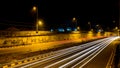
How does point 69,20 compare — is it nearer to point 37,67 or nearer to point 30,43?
point 30,43

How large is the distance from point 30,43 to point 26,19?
34.6 m

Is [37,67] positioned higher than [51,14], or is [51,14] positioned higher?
[51,14]

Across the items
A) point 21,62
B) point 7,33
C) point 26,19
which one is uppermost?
point 26,19

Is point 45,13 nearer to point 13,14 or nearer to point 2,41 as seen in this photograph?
point 13,14

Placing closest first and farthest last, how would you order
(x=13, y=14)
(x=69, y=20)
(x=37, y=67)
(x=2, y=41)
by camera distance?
(x=37, y=67)
(x=2, y=41)
(x=13, y=14)
(x=69, y=20)

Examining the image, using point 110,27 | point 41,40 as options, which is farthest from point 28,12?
point 110,27

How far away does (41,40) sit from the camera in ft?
160

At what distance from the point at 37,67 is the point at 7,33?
2520cm

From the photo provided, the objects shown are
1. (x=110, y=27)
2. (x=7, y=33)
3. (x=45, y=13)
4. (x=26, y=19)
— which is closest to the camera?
(x=7, y=33)

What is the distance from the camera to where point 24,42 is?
4228 cm

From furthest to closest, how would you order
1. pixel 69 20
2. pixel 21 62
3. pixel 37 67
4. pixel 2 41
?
pixel 69 20 < pixel 2 41 < pixel 21 62 < pixel 37 67

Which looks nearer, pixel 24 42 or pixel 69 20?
pixel 24 42

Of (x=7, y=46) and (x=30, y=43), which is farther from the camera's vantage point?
(x=30, y=43)

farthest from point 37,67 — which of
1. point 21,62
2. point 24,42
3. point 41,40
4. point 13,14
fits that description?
point 13,14
